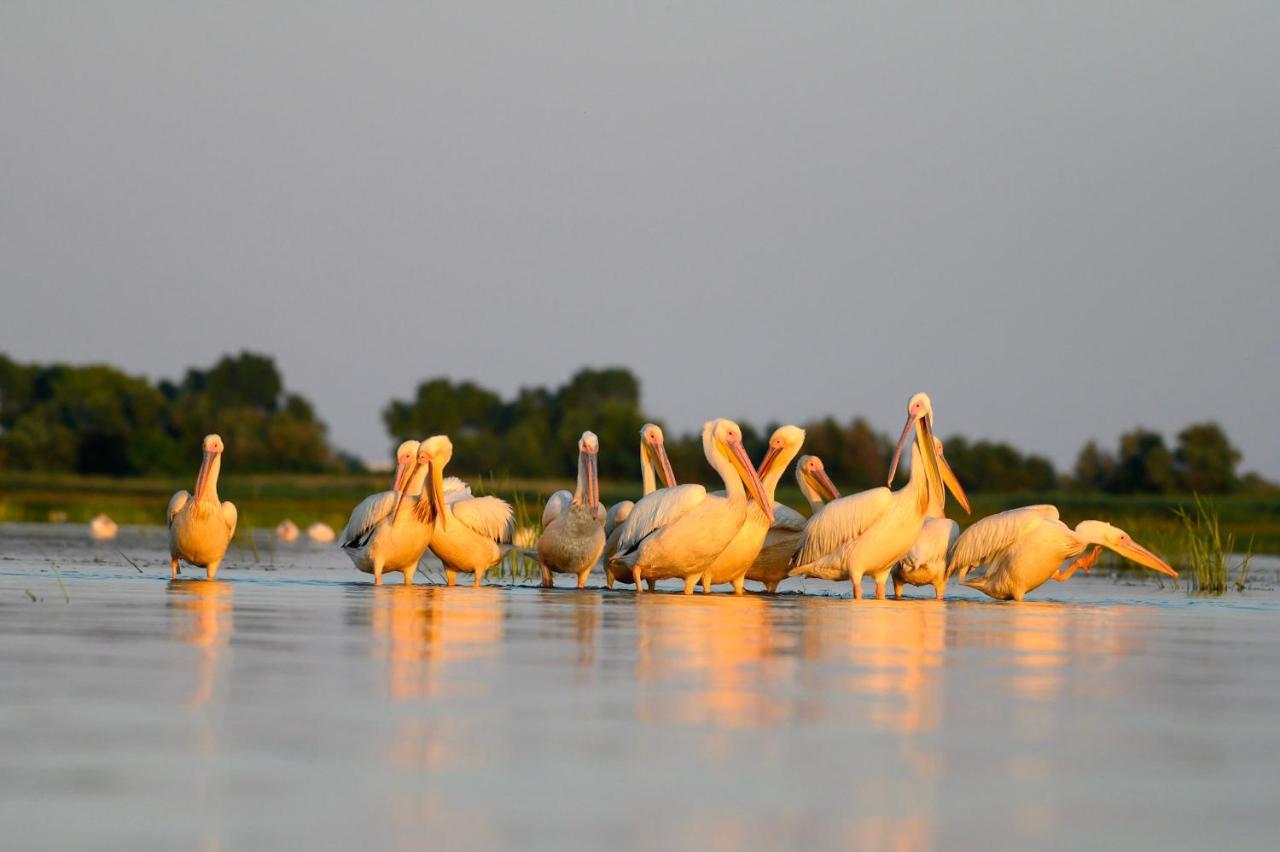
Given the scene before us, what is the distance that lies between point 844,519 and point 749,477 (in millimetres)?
763

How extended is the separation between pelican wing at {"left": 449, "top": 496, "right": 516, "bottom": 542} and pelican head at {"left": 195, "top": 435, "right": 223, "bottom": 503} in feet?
5.82

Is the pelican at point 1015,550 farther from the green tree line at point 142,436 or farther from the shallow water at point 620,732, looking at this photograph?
the green tree line at point 142,436

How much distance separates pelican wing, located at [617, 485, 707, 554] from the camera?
1295 centimetres

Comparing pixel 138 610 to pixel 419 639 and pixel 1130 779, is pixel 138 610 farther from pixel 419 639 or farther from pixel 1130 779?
pixel 1130 779

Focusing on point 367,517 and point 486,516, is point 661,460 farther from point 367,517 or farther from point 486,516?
point 367,517

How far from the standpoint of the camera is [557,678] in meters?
6.78

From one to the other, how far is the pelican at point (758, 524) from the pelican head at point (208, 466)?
3.53 meters

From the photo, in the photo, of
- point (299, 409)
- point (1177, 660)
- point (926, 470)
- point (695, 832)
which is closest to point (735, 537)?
point (926, 470)

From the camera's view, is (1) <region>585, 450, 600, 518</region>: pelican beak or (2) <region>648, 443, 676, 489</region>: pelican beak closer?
(1) <region>585, 450, 600, 518</region>: pelican beak

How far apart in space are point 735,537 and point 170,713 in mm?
7888

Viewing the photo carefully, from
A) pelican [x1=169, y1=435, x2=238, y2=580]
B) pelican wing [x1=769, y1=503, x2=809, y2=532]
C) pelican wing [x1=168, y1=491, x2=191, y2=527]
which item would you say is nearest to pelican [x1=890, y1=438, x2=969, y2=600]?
pelican wing [x1=769, y1=503, x2=809, y2=532]

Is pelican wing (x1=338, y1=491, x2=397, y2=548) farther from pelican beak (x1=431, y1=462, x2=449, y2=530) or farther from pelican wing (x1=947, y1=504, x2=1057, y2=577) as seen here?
pelican wing (x1=947, y1=504, x2=1057, y2=577)

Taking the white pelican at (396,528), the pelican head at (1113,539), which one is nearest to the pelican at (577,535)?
the white pelican at (396,528)

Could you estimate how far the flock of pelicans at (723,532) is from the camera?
12.9 m
